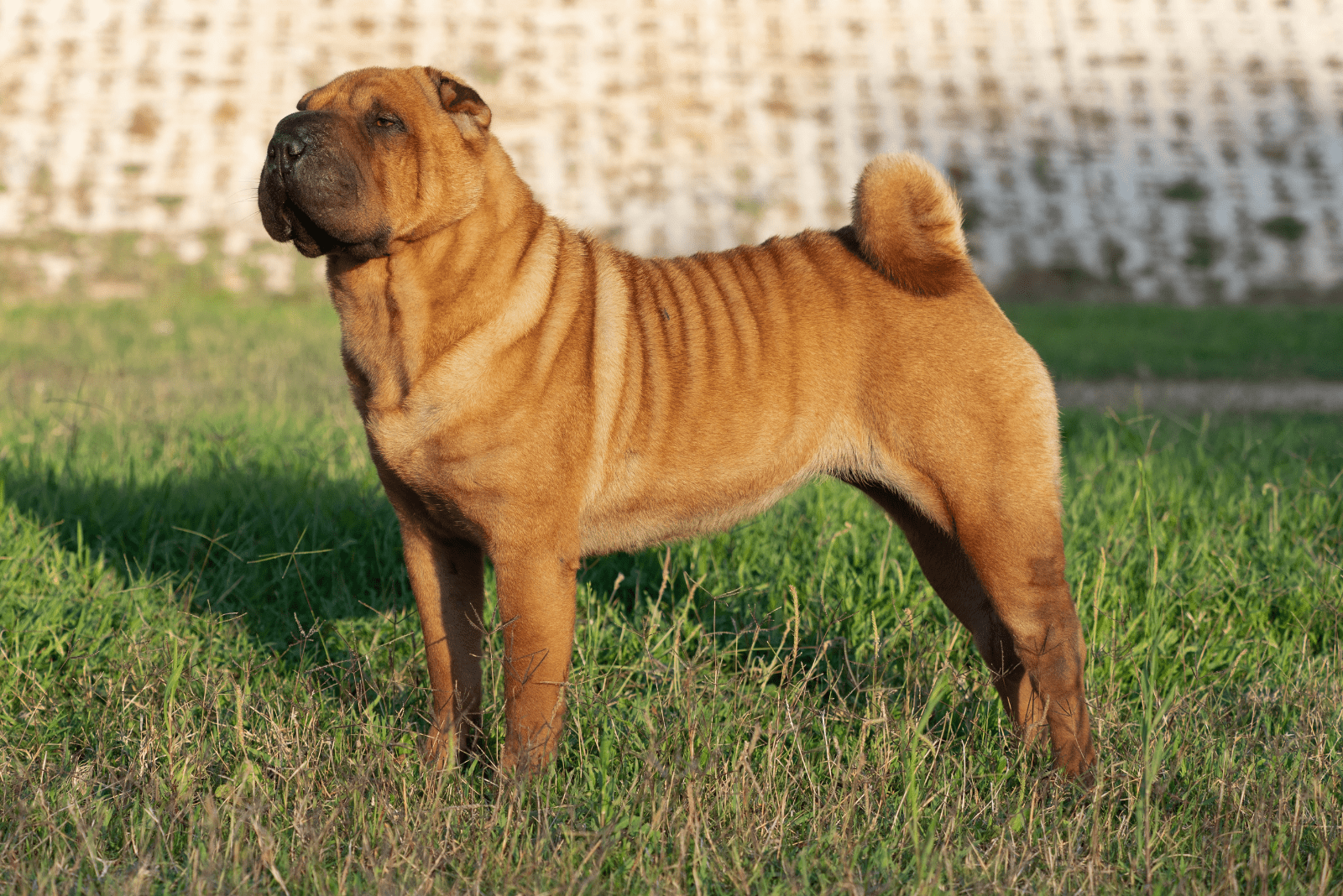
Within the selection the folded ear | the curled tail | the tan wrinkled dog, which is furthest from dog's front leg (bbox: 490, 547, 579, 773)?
the curled tail

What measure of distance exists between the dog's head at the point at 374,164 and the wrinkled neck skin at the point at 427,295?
6cm

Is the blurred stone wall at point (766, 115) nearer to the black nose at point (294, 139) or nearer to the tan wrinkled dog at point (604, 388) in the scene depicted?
the tan wrinkled dog at point (604, 388)

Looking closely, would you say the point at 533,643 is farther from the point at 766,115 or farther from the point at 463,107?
the point at 766,115

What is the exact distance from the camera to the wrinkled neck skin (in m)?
2.96

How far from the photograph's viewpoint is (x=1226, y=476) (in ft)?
17.4

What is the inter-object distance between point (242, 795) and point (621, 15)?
57.5 feet

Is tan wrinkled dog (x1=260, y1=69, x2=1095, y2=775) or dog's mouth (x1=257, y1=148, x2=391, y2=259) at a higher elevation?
dog's mouth (x1=257, y1=148, x2=391, y2=259)

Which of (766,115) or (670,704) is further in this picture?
(766,115)

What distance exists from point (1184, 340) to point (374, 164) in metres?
10.8

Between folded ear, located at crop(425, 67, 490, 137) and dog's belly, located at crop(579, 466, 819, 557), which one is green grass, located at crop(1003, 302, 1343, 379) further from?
folded ear, located at crop(425, 67, 490, 137)

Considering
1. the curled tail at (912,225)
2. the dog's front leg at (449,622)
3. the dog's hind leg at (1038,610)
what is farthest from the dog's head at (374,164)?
the dog's hind leg at (1038,610)

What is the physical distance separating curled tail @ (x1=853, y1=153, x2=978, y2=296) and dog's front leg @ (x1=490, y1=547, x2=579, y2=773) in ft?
4.51

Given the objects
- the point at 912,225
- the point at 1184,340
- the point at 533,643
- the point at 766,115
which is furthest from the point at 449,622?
the point at 766,115

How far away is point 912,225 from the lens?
130 inches
